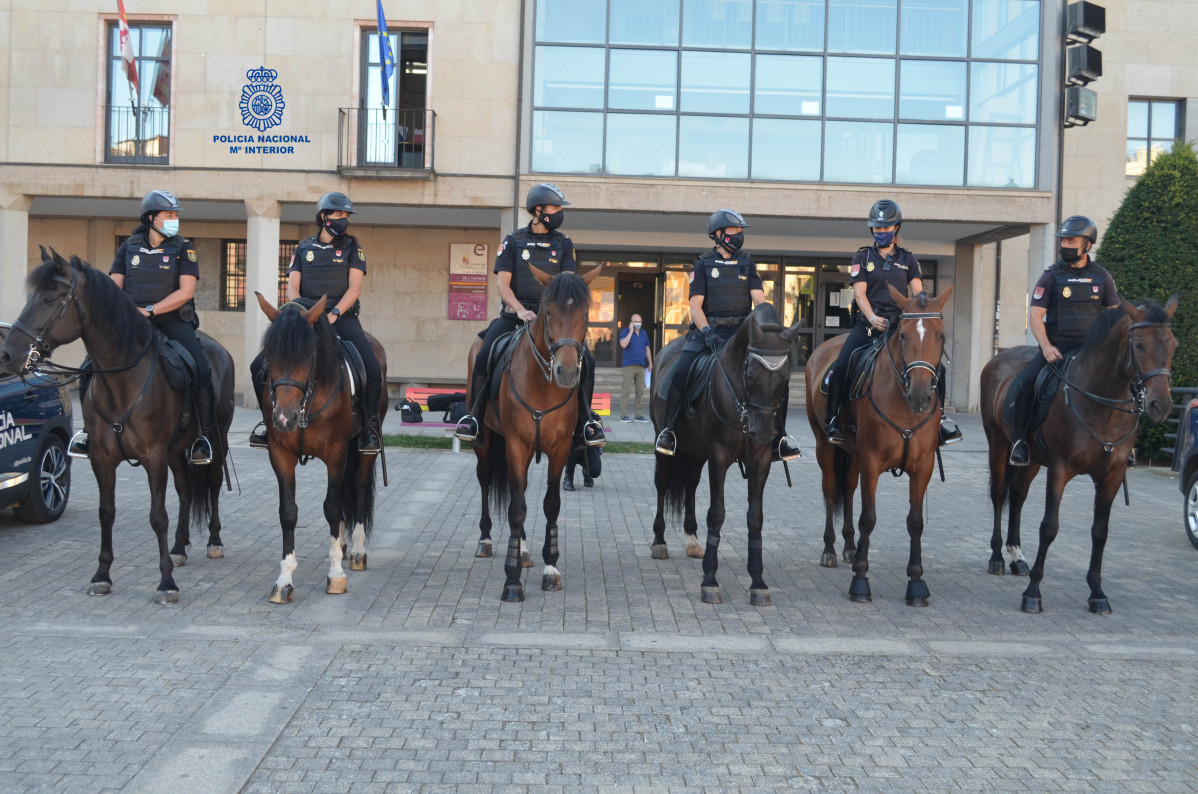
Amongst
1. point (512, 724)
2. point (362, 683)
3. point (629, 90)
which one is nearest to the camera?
point (512, 724)

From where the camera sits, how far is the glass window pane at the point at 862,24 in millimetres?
22125

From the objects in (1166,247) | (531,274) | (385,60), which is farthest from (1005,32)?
(531,274)

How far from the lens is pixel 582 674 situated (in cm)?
573

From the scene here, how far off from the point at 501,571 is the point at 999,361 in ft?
16.2

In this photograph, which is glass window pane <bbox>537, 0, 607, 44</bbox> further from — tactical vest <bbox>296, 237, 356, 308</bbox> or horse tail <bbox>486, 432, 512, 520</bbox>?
horse tail <bbox>486, 432, 512, 520</bbox>

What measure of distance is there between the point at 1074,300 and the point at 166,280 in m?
7.07

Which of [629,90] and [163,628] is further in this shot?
[629,90]

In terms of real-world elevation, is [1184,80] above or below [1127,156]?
above

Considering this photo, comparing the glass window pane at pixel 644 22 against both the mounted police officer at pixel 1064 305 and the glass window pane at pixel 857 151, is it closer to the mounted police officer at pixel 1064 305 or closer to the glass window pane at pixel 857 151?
the glass window pane at pixel 857 151

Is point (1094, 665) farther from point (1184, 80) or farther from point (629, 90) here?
point (1184, 80)

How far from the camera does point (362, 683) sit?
5.48 meters

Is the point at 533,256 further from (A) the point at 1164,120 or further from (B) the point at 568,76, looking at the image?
(A) the point at 1164,120

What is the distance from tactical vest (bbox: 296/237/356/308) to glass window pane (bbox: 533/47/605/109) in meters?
14.9

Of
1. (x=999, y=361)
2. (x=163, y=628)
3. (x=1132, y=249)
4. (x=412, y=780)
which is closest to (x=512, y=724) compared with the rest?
(x=412, y=780)
